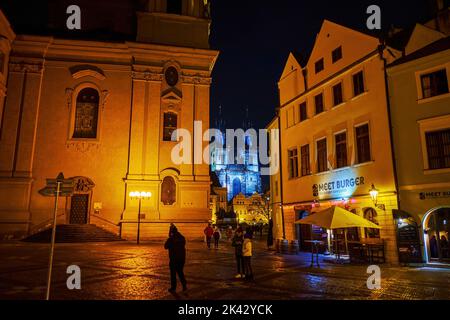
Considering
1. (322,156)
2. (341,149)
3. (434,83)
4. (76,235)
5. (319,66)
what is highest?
(319,66)

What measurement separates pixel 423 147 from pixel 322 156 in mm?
6499

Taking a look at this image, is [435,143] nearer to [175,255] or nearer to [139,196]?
[175,255]

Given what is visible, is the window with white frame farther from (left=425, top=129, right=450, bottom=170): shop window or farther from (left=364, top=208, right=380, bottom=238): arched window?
(left=364, top=208, right=380, bottom=238): arched window

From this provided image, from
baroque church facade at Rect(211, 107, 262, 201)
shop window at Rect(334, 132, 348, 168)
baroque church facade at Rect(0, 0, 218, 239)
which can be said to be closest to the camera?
shop window at Rect(334, 132, 348, 168)

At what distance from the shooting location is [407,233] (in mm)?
15961

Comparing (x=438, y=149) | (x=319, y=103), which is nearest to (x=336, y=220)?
(x=438, y=149)

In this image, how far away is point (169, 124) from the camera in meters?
31.5

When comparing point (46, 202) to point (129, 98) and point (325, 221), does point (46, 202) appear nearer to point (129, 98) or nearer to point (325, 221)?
point (129, 98)

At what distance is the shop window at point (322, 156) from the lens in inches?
854

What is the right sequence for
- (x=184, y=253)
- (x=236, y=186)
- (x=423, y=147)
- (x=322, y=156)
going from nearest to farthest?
(x=184, y=253) < (x=423, y=147) < (x=322, y=156) < (x=236, y=186)

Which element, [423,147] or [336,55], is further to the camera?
[336,55]

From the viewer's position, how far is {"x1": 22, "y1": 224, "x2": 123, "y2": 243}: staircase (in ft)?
81.0

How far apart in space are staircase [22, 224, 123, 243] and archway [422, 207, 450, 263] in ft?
67.4

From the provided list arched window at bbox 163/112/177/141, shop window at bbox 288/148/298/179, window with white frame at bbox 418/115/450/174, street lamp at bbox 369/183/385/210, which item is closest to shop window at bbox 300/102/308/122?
shop window at bbox 288/148/298/179
